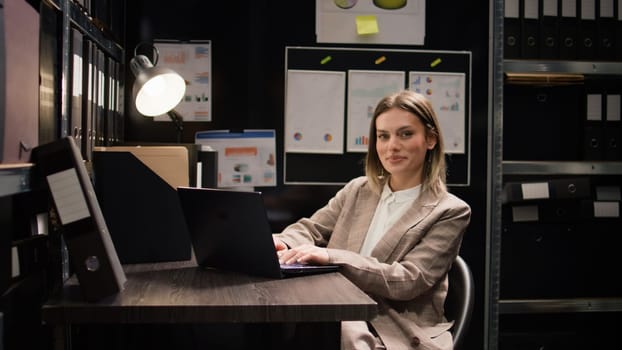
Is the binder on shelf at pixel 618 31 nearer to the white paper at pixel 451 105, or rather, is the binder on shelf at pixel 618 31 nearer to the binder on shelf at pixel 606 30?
the binder on shelf at pixel 606 30

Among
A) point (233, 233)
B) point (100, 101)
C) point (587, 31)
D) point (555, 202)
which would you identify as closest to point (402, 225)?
point (233, 233)

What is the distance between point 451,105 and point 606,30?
0.70m

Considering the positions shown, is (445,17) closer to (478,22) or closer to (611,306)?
(478,22)

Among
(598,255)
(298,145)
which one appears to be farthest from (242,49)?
(598,255)

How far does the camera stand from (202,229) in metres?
1.39

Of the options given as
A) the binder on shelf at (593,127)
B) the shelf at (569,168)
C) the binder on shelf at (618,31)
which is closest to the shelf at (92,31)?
the shelf at (569,168)

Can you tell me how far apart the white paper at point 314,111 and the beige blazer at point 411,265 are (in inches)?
31.8

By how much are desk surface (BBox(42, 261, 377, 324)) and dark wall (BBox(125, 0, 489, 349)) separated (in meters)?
1.43

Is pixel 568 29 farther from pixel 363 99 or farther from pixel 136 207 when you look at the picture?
pixel 136 207

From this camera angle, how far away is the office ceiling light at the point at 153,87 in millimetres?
1845

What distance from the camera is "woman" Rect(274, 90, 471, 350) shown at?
150cm

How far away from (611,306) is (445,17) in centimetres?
143

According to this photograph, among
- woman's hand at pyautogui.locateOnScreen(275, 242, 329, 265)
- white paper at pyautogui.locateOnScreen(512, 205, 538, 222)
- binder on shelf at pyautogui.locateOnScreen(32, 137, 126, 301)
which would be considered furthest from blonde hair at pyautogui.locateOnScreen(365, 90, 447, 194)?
binder on shelf at pyautogui.locateOnScreen(32, 137, 126, 301)

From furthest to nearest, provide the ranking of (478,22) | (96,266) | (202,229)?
(478,22) → (202,229) → (96,266)
